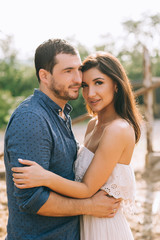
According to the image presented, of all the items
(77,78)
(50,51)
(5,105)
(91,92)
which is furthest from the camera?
(5,105)

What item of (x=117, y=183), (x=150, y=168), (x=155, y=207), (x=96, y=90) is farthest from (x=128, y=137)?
(x=150, y=168)

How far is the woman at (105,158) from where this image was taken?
1763 millimetres

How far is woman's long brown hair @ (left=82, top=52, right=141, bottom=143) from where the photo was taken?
223 centimetres

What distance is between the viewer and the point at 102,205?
6.39 feet

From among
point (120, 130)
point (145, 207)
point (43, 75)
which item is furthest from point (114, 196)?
point (145, 207)

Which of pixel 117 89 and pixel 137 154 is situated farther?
pixel 137 154

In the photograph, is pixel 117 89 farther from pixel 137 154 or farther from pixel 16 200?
pixel 137 154

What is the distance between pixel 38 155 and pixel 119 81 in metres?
0.98

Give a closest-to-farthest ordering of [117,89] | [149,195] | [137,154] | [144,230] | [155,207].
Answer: [117,89], [144,230], [155,207], [149,195], [137,154]

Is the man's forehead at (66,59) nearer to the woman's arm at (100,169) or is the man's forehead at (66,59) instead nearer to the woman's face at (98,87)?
the woman's face at (98,87)

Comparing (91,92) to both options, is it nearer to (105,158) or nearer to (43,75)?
(43,75)

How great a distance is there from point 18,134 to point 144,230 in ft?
9.40

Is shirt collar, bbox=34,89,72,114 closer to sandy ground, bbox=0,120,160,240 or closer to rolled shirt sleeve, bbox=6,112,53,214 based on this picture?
rolled shirt sleeve, bbox=6,112,53,214

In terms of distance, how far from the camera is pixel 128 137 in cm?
202
